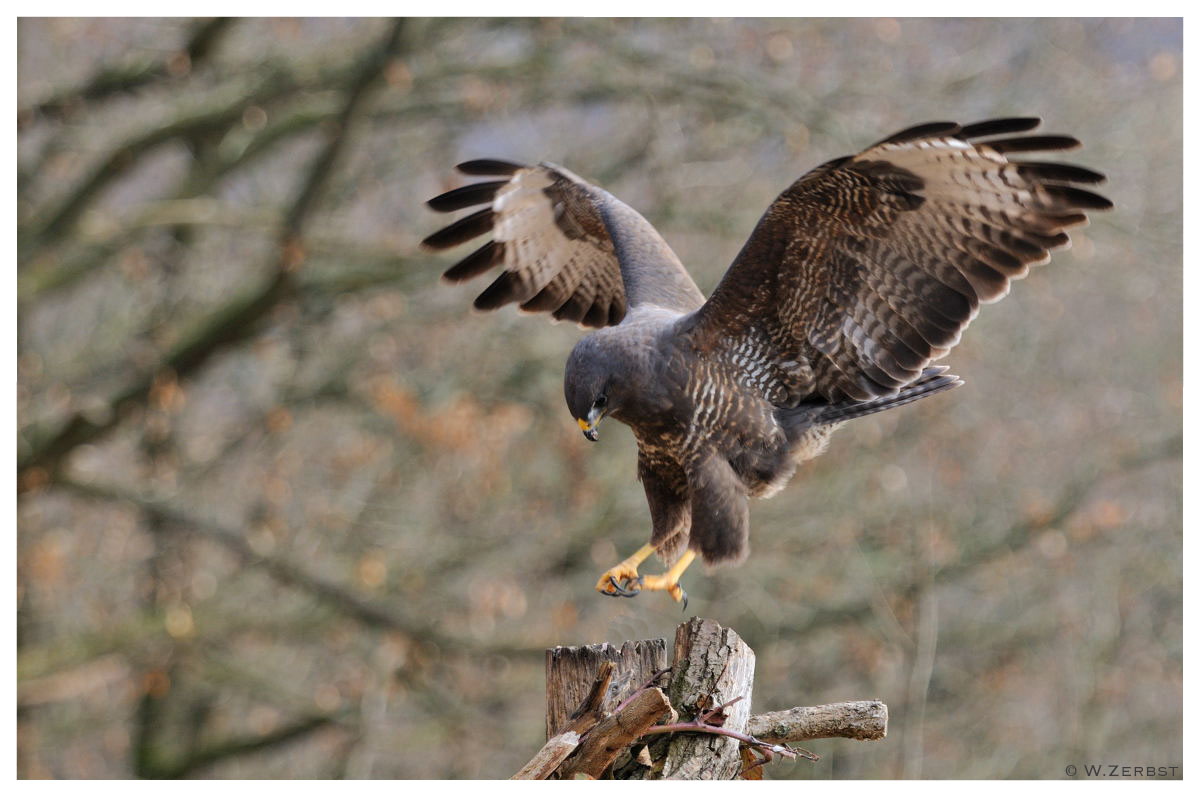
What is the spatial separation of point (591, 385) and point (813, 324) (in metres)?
0.83

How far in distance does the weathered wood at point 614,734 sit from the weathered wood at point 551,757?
0.05m

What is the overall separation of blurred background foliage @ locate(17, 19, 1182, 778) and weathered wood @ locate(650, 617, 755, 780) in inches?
195

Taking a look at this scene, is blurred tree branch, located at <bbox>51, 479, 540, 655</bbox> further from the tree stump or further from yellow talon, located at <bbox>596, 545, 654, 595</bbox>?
the tree stump

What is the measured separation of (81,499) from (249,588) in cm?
119

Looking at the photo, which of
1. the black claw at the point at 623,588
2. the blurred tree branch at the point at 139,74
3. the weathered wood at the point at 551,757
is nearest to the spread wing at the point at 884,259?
the black claw at the point at 623,588

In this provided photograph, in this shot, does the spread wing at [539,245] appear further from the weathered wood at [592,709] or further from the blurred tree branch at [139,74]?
the blurred tree branch at [139,74]

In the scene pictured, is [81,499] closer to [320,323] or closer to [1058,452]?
[320,323]

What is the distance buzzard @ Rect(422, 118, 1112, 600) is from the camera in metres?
4.35

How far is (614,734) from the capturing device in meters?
3.49

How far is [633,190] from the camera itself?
9.55 meters

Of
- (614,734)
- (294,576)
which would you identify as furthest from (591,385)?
(294,576)

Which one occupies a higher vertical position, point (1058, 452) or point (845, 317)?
point (1058, 452)

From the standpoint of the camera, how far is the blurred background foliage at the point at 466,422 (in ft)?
28.6

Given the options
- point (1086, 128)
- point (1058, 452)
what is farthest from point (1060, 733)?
point (1086, 128)
